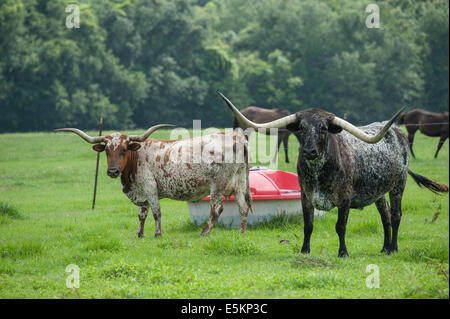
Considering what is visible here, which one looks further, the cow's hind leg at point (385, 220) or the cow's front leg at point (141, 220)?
the cow's front leg at point (141, 220)

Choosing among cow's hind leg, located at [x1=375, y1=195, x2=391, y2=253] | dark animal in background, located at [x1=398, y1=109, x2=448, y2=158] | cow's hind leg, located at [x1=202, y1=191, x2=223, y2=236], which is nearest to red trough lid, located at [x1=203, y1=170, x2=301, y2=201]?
cow's hind leg, located at [x1=202, y1=191, x2=223, y2=236]

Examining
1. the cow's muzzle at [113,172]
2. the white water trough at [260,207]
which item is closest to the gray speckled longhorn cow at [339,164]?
the white water trough at [260,207]

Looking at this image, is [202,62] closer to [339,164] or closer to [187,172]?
[187,172]

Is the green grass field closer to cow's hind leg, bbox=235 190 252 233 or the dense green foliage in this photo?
cow's hind leg, bbox=235 190 252 233

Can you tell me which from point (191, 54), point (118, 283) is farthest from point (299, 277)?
point (191, 54)

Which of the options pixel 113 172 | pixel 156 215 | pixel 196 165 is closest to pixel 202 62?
pixel 196 165

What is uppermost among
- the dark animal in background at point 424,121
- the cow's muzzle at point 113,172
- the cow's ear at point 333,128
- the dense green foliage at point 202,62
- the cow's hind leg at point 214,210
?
the dense green foliage at point 202,62

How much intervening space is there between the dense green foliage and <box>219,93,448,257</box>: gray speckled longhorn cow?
40.5 m

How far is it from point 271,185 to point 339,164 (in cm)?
340

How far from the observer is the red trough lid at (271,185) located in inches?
429

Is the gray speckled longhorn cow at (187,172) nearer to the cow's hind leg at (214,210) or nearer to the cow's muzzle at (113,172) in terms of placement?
the cow's hind leg at (214,210)

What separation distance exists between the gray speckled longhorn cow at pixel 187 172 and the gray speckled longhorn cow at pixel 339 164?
233 centimetres

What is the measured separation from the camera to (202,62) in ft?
191
